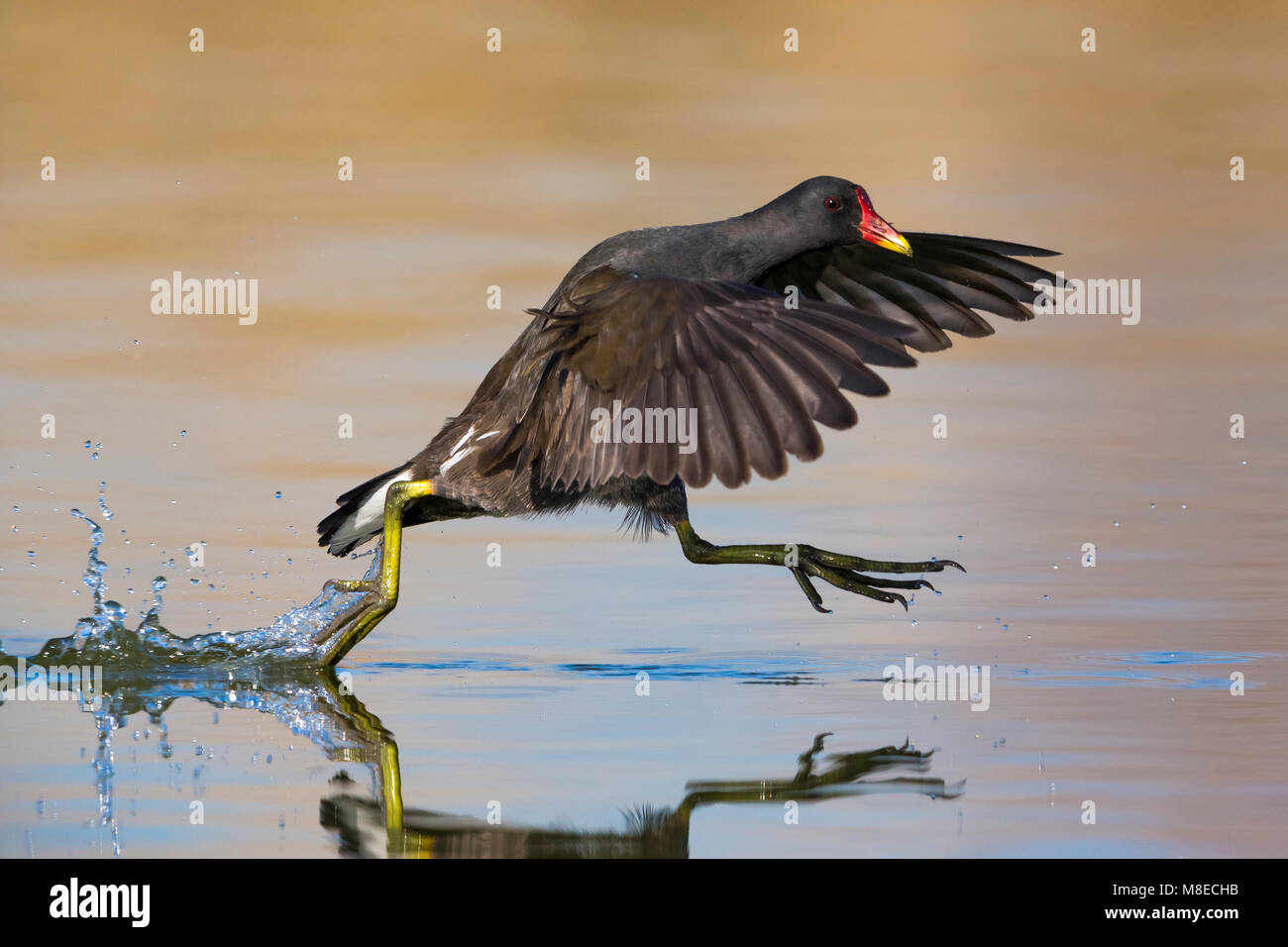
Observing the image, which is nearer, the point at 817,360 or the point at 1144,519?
the point at 817,360

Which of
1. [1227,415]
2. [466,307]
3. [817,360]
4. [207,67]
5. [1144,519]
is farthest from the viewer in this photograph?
[207,67]

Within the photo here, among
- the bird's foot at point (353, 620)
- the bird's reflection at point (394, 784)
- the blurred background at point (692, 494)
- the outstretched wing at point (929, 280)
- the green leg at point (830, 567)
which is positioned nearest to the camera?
the bird's reflection at point (394, 784)

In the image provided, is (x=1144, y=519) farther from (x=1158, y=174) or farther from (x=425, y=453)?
(x=1158, y=174)

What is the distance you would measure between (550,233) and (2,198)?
4014mm

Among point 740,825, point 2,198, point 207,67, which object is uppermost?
point 207,67

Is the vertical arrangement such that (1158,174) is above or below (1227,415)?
above

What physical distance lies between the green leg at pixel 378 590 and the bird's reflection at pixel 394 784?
0.49ft

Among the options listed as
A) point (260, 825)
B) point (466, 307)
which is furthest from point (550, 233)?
point (260, 825)

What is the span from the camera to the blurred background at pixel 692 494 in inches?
195

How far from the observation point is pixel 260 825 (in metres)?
4.37

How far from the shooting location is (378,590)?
20.6 ft

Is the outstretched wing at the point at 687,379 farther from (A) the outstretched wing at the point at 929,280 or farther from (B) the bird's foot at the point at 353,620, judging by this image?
(A) the outstretched wing at the point at 929,280

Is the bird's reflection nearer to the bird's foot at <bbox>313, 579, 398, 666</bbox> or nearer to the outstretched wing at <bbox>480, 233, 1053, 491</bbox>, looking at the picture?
the bird's foot at <bbox>313, 579, 398, 666</bbox>

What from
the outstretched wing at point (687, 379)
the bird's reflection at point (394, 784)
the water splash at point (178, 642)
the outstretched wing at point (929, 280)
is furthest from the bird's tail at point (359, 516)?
the outstretched wing at point (929, 280)
